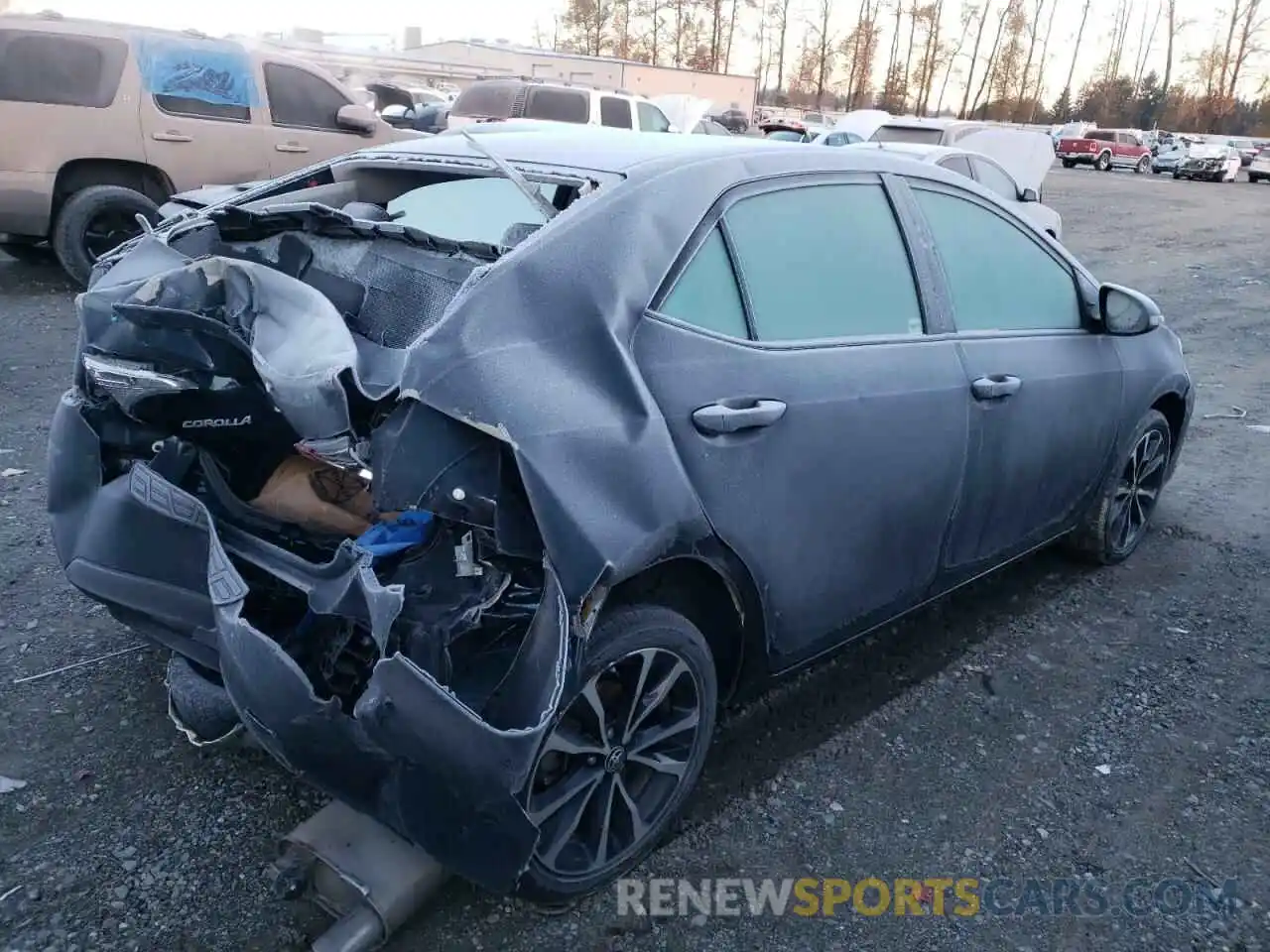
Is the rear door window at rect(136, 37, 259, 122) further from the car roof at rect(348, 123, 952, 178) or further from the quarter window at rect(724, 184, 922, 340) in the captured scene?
the quarter window at rect(724, 184, 922, 340)

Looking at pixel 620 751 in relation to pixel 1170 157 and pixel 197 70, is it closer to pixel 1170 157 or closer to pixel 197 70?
pixel 197 70

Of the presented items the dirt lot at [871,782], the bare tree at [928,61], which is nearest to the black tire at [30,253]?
the dirt lot at [871,782]

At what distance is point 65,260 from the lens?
Result: 8.53 metres

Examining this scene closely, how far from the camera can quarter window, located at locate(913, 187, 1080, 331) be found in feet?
10.9

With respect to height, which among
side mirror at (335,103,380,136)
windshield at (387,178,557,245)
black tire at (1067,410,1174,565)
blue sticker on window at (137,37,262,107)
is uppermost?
blue sticker on window at (137,37,262,107)

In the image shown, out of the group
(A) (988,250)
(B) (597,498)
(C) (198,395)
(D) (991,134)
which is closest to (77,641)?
(C) (198,395)

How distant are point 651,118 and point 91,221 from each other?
10.5m

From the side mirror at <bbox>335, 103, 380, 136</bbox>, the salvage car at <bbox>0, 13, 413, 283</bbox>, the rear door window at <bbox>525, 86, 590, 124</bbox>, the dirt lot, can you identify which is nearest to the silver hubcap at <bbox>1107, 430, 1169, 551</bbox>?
the dirt lot

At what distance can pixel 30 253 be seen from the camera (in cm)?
998

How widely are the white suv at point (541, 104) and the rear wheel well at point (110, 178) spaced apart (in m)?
7.15

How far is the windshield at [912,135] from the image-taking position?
659 inches

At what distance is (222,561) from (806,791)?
5.62 ft

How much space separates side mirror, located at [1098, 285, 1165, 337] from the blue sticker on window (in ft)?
26.0

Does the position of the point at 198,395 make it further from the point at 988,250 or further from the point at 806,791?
the point at 988,250
